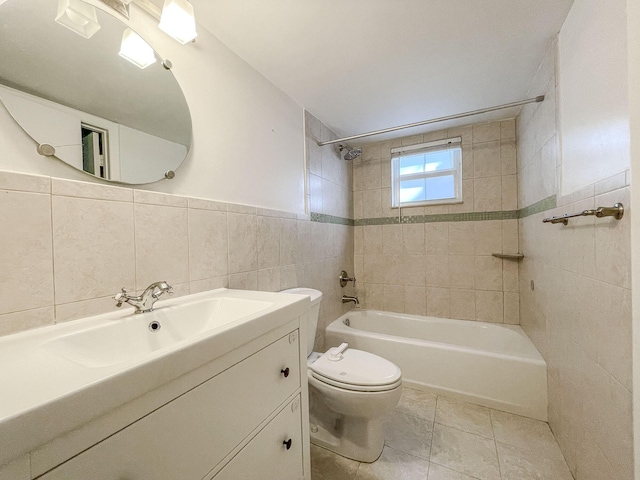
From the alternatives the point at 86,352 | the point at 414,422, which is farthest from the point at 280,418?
the point at 414,422

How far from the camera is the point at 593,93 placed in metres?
1.04

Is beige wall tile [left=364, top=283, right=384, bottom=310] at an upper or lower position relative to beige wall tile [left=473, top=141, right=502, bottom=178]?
lower

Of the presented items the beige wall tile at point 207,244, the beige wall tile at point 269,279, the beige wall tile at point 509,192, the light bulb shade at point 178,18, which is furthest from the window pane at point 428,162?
the light bulb shade at point 178,18

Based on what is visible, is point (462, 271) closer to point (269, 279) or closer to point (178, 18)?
point (269, 279)

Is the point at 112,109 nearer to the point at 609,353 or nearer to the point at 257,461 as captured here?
the point at 257,461

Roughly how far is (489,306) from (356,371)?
165cm

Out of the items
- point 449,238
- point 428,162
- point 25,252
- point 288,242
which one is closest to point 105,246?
point 25,252

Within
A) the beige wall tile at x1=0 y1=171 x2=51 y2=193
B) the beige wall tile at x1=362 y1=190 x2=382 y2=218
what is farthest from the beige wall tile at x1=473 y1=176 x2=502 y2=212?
the beige wall tile at x1=0 y1=171 x2=51 y2=193

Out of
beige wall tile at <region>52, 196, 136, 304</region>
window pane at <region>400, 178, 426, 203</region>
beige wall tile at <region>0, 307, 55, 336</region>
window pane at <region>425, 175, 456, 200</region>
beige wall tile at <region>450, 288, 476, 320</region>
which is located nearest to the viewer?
beige wall tile at <region>0, 307, 55, 336</region>

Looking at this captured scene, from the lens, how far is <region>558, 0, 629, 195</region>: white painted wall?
2.83 ft

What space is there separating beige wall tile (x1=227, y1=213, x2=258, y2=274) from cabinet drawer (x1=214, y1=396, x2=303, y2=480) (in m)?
0.70

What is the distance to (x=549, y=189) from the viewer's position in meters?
1.50

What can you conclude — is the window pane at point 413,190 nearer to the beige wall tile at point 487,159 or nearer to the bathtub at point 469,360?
the beige wall tile at point 487,159

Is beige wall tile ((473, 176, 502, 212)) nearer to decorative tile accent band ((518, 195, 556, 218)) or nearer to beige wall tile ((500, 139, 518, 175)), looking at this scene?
beige wall tile ((500, 139, 518, 175))
